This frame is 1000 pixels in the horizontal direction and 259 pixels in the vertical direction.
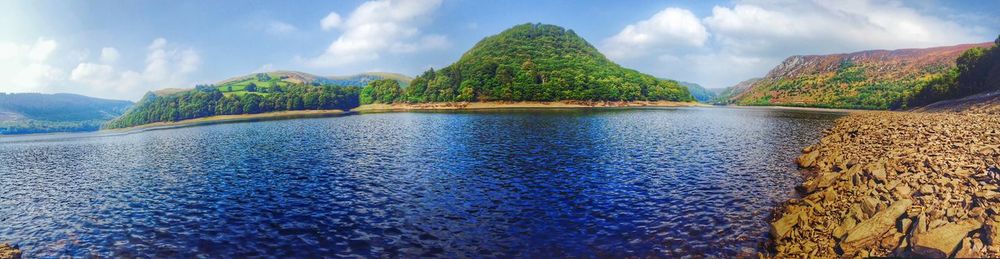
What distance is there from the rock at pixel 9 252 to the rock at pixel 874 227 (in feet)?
134

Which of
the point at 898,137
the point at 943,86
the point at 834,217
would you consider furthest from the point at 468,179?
the point at 943,86

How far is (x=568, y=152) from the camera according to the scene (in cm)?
5566

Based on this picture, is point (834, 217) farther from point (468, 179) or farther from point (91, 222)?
point (91, 222)

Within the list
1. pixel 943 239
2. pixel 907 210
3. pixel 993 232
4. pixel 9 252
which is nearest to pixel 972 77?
pixel 907 210

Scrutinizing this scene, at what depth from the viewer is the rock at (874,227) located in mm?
17000

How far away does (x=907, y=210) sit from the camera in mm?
17375

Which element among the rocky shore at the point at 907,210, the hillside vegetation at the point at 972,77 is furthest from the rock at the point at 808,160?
the hillside vegetation at the point at 972,77

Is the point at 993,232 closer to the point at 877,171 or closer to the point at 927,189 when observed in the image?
the point at 927,189

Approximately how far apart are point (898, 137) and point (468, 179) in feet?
136

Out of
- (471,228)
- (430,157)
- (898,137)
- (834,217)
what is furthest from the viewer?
(430,157)

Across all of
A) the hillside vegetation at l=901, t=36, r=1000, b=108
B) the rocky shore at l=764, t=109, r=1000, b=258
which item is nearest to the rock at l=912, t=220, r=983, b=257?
the rocky shore at l=764, t=109, r=1000, b=258

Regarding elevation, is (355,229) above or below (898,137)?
below

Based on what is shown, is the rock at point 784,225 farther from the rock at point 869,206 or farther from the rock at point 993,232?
the rock at point 993,232

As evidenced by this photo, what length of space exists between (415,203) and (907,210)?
27.4 m
